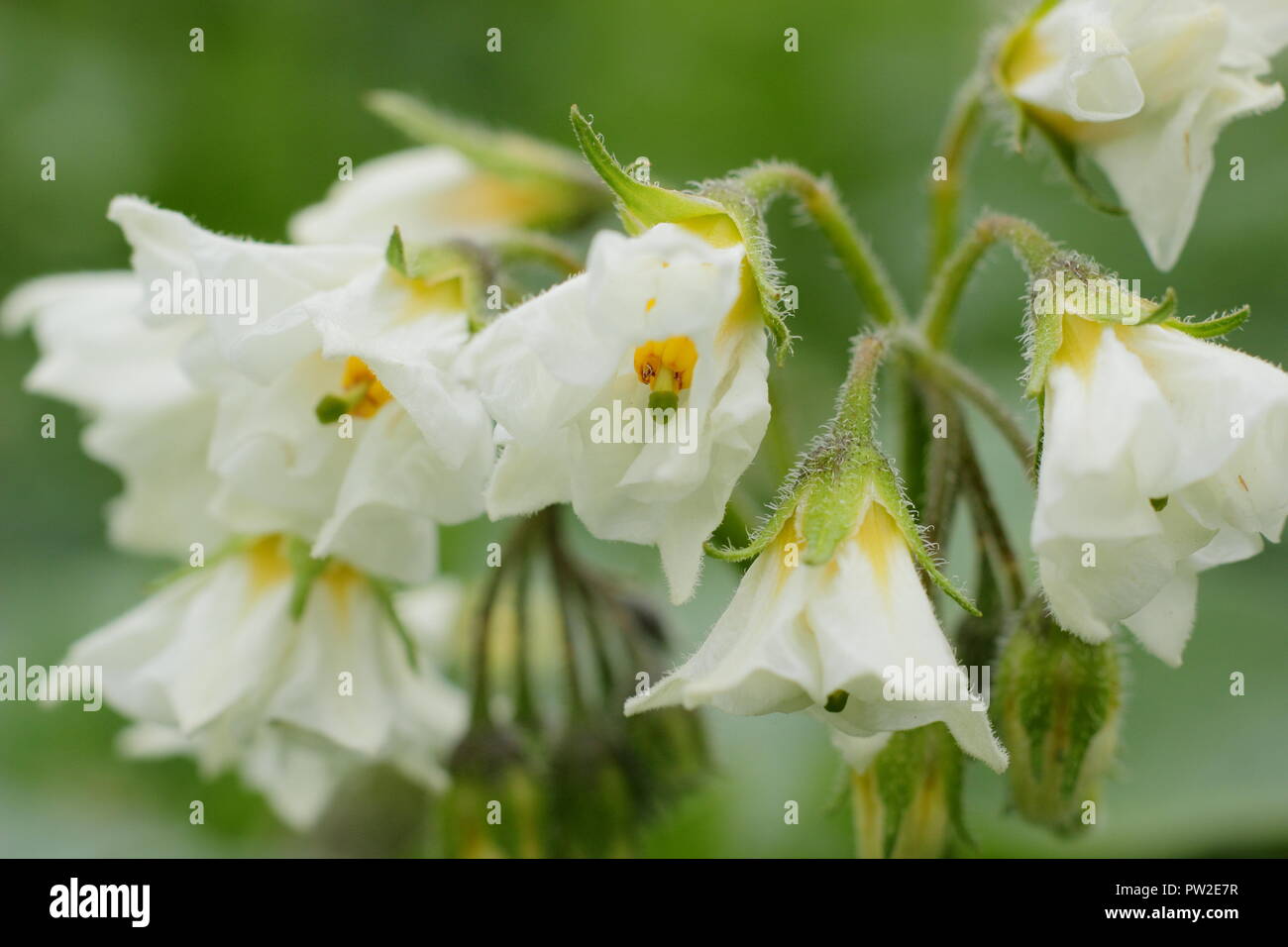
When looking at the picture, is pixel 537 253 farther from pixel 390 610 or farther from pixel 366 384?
pixel 390 610

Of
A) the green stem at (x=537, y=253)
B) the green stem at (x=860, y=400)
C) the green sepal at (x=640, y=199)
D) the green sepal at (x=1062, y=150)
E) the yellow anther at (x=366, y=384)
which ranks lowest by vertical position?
the green stem at (x=860, y=400)

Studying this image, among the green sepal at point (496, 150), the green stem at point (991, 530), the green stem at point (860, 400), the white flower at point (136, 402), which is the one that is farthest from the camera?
the green sepal at point (496, 150)

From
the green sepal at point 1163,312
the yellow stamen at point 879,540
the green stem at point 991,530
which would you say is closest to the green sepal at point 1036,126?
the green stem at point 991,530

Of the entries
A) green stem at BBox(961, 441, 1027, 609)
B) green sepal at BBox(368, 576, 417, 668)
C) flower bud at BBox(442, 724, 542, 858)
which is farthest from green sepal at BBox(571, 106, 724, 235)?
flower bud at BBox(442, 724, 542, 858)

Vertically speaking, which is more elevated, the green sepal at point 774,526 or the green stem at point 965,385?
the green stem at point 965,385

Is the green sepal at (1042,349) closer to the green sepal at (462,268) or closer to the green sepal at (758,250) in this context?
the green sepal at (758,250)
